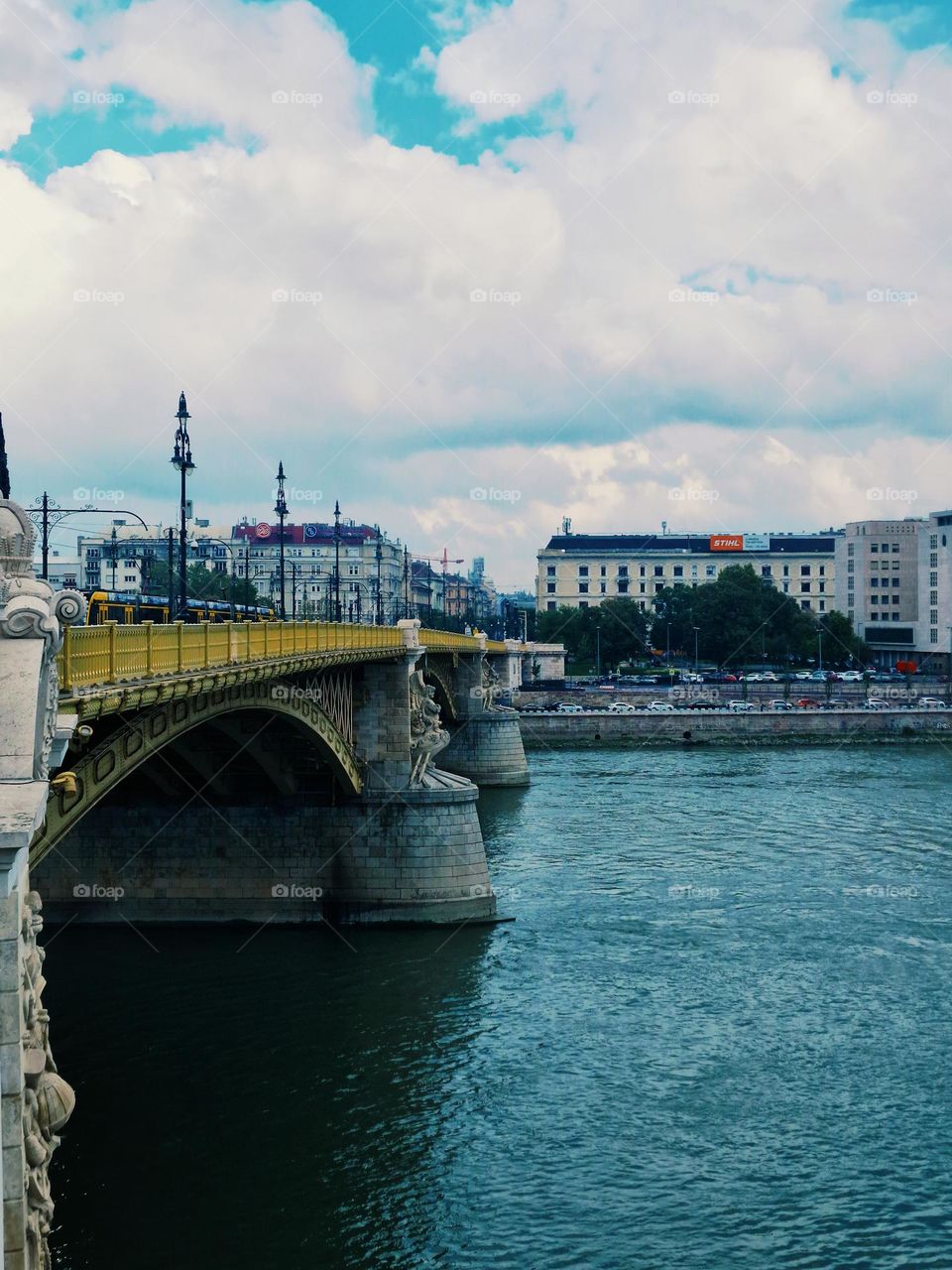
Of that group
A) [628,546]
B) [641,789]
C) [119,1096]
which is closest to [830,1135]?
[119,1096]

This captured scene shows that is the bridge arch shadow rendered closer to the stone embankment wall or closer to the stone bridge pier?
the stone bridge pier

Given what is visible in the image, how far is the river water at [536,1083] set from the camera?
17844 millimetres

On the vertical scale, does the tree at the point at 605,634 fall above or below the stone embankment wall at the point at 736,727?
above

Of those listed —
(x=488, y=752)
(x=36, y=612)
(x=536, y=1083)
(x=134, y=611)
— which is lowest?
(x=536, y=1083)

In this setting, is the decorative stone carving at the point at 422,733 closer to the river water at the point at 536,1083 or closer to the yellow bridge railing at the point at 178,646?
the river water at the point at 536,1083

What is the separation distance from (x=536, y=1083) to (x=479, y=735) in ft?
142

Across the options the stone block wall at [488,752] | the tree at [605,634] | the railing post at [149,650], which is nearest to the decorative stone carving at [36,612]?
the railing post at [149,650]

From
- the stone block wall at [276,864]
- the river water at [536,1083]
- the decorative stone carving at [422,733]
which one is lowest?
the river water at [536,1083]

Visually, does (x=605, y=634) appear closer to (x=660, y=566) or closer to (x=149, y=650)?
(x=660, y=566)

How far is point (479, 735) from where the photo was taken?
6606 cm

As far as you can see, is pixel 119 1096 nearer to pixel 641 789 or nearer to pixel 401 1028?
pixel 401 1028

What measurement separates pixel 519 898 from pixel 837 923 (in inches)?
321

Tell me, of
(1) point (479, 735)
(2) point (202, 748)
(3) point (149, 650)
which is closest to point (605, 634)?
(1) point (479, 735)

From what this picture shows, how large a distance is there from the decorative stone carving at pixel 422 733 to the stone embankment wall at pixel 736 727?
1727 inches
